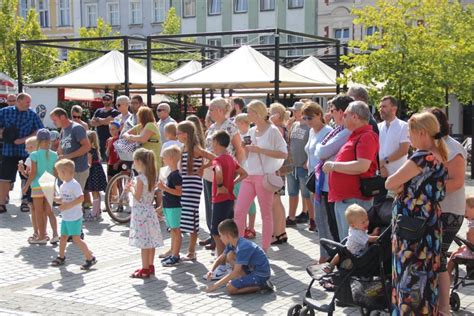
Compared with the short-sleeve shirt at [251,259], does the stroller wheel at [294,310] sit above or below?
below

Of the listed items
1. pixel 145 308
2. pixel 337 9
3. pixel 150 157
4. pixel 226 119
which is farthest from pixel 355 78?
pixel 337 9

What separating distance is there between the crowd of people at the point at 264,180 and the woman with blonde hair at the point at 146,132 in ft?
0.08

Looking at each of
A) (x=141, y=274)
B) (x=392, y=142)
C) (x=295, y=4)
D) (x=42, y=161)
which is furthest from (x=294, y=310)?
→ (x=295, y=4)

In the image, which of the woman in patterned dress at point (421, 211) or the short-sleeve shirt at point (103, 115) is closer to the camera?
the woman in patterned dress at point (421, 211)

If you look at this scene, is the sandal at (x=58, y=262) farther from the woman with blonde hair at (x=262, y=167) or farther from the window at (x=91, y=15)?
the window at (x=91, y=15)

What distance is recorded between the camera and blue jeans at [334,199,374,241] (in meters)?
6.49

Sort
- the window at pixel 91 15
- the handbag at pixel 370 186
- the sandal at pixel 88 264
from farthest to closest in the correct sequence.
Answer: the window at pixel 91 15, the sandal at pixel 88 264, the handbag at pixel 370 186

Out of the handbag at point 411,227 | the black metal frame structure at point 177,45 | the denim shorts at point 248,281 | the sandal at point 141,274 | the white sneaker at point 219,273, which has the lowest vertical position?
the sandal at point 141,274

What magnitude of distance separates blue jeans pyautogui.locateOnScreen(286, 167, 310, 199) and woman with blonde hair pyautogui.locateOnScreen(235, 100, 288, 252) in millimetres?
1946

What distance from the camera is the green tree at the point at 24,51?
34062mm

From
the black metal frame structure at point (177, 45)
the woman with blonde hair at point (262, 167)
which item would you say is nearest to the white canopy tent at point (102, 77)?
the black metal frame structure at point (177, 45)

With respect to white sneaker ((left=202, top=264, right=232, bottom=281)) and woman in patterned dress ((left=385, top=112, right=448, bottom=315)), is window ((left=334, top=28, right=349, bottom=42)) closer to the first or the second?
white sneaker ((left=202, top=264, right=232, bottom=281))

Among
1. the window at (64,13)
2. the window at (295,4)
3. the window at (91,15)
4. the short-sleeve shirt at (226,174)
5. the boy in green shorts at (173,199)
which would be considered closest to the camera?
the short-sleeve shirt at (226,174)

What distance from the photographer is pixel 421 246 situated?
5.03 metres
